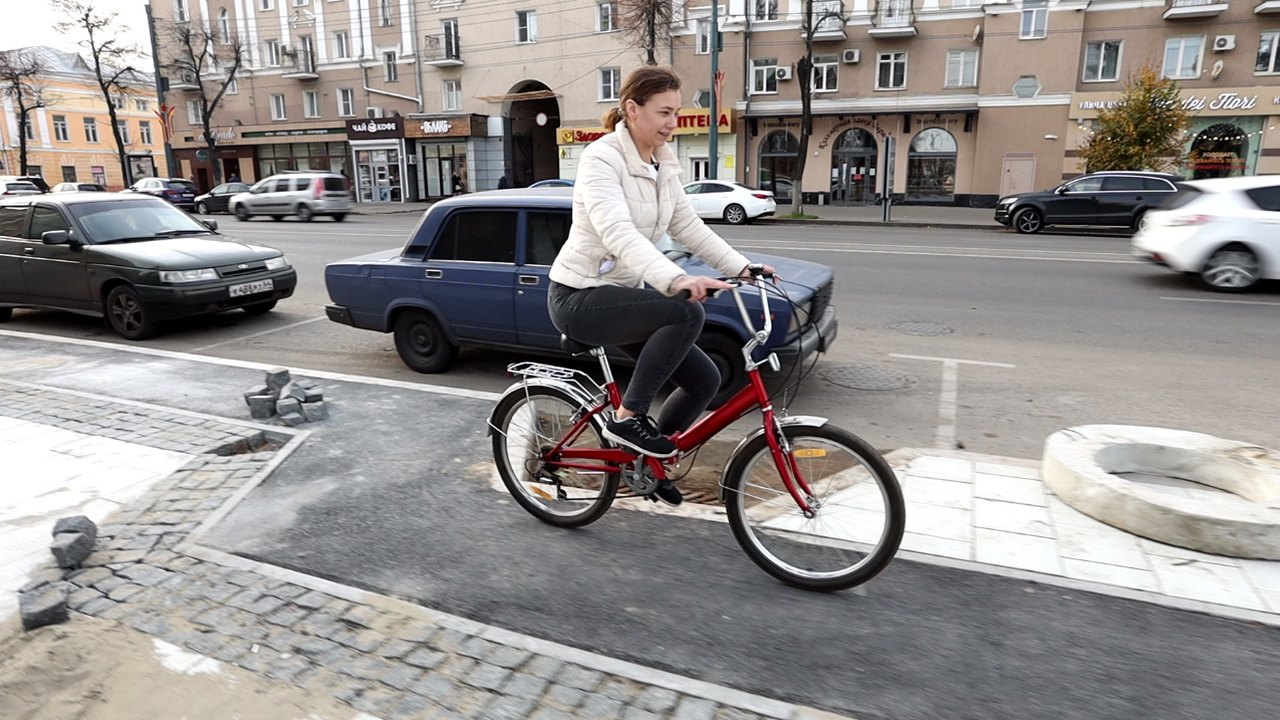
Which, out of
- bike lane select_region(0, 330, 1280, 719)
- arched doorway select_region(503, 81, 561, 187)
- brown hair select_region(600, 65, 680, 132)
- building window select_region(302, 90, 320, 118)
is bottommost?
bike lane select_region(0, 330, 1280, 719)

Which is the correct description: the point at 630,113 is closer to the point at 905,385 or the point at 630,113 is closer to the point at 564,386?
the point at 564,386

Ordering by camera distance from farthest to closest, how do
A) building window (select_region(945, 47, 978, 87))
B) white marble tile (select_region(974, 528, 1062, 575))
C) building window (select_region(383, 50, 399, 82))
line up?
building window (select_region(383, 50, 399, 82)) < building window (select_region(945, 47, 978, 87)) < white marble tile (select_region(974, 528, 1062, 575))

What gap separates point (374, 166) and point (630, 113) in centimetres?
4444

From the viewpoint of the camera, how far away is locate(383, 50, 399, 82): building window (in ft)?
144

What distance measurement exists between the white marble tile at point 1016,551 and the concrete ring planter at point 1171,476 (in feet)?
1.48

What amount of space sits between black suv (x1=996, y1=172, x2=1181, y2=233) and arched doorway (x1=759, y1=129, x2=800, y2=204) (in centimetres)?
1596

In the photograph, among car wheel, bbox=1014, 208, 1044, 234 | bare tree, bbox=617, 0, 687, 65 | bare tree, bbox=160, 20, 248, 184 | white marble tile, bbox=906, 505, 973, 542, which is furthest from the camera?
bare tree, bbox=160, 20, 248, 184

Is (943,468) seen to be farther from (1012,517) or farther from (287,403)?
(287,403)

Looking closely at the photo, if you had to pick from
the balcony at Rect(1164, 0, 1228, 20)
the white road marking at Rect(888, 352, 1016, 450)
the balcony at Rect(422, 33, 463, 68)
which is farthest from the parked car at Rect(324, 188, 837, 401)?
the balcony at Rect(422, 33, 463, 68)

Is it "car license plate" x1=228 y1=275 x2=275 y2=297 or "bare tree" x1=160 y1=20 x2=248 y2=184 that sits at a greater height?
"bare tree" x1=160 y1=20 x2=248 y2=184

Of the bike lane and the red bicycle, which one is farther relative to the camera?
the red bicycle

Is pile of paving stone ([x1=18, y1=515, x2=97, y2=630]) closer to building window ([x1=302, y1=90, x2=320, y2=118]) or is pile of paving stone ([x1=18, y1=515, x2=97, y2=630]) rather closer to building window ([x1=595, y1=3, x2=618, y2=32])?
building window ([x1=595, y1=3, x2=618, y2=32])

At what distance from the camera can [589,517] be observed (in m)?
4.05

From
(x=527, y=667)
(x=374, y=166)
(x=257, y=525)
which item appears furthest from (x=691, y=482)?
(x=374, y=166)
